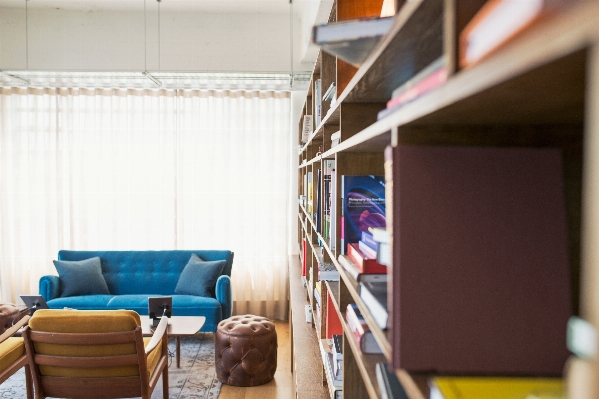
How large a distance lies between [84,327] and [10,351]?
45.1 inches

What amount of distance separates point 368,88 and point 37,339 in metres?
2.41

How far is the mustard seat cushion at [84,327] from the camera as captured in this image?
8.77 ft

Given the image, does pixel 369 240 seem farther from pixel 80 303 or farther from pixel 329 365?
pixel 80 303

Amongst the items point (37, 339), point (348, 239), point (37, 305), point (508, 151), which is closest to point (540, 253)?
point (508, 151)

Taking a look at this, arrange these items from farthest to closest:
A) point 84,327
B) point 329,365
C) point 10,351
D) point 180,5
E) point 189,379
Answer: point 180,5 → point 189,379 → point 10,351 → point 84,327 → point 329,365

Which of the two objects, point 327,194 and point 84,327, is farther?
point 84,327

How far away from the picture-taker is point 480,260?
62 centimetres

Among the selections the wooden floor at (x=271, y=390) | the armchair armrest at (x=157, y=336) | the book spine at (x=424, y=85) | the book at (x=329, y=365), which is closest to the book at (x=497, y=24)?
the book spine at (x=424, y=85)

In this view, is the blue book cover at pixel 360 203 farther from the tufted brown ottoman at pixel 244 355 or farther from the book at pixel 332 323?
the tufted brown ottoman at pixel 244 355

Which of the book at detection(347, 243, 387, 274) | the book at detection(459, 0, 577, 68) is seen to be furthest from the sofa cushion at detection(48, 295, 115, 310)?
the book at detection(459, 0, 577, 68)

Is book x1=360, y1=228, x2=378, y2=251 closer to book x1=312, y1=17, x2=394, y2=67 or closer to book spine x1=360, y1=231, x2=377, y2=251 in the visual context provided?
book spine x1=360, y1=231, x2=377, y2=251

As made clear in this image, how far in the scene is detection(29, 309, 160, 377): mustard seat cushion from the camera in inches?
105

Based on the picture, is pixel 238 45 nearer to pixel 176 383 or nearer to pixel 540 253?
pixel 176 383

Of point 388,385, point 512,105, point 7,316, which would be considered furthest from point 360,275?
point 7,316
